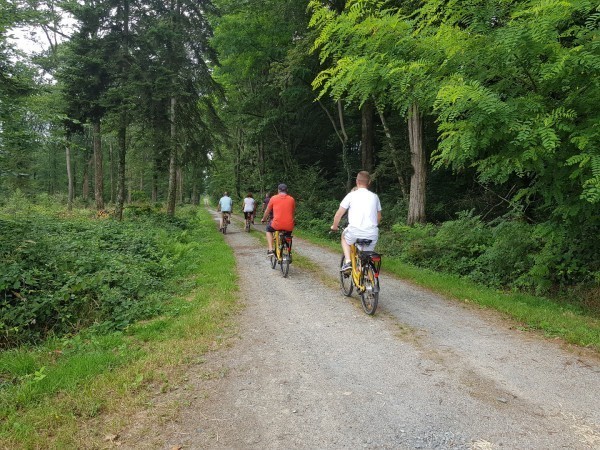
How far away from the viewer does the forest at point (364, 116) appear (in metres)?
4.97

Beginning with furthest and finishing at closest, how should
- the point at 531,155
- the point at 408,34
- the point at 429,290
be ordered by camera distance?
the point at 429,290, the point at 408,34, the point at 531,155

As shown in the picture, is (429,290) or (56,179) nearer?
(429,290)

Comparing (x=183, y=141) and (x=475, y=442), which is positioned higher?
(x=183, y=141)

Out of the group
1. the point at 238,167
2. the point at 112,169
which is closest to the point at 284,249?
the point at 238,167

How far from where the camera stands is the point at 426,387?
3609 millimetres

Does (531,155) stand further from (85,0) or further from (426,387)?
(85,0)

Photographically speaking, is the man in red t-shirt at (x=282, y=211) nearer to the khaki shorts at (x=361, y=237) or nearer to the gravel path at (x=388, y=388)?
the khaki shorts at (x=361, y=237)

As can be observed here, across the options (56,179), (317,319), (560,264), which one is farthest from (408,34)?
(56,179)

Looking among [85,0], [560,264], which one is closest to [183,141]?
[85,0]

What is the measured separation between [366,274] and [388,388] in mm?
2571

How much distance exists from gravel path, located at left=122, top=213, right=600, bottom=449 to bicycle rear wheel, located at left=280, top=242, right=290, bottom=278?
290 cm

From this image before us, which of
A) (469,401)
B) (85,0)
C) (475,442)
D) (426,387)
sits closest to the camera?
(475,442)

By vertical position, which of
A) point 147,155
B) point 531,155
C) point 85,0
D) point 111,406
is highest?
point 85,0

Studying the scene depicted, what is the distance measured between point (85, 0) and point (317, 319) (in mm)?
17633
